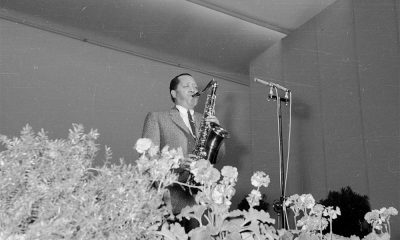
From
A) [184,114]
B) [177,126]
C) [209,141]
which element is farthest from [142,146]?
[184,114]

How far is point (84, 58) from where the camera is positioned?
4406 mm

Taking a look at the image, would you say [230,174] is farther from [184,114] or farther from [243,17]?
[243,17]

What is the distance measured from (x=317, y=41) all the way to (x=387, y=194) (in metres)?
1.53

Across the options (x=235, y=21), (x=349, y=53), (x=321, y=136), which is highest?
(x=235, y=21)

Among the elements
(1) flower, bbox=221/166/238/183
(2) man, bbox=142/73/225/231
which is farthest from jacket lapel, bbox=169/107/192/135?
(1) flower, bbox=221/166/238/183

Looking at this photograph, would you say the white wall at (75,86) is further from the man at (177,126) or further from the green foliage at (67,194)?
the green foliage at (67,194)

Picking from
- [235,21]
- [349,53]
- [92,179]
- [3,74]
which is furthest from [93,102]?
[92,179]

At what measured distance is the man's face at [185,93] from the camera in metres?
2.47

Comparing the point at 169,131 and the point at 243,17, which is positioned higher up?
the point at 243,17

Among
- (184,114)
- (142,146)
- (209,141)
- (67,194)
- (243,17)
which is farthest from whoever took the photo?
(243,17)

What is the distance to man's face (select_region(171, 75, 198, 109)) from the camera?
247 cm

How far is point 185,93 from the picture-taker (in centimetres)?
248

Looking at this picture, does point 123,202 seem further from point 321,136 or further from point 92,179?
point 321,136

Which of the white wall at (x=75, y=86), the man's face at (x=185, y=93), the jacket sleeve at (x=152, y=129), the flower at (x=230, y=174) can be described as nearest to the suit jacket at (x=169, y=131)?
the jacket sleeve at (x=152, y=129)
